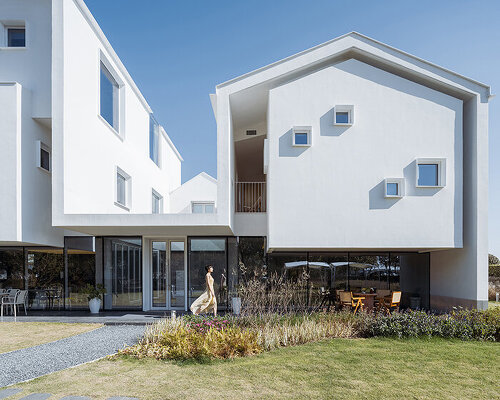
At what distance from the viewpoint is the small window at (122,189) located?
49.1ft

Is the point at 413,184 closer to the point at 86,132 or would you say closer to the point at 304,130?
the point at 304,130

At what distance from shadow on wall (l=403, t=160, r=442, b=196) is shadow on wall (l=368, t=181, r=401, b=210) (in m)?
0.52

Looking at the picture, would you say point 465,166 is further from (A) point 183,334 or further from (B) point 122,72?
(B) point 122,72

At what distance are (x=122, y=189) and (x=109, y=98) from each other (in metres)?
3.59

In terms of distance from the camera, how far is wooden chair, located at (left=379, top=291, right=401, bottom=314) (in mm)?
12492

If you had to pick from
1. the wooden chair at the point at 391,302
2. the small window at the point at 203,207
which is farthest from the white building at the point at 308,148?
the small window at the point at 203,207

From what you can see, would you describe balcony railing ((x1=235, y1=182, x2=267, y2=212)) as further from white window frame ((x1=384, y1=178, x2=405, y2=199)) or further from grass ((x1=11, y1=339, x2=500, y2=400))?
grass ((x1=11, y1=339, x2=500, y2=400))

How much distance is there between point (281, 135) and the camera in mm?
11898

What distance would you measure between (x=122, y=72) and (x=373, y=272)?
12958mm

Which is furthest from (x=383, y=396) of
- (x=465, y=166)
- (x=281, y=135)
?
(x=465, y=166)

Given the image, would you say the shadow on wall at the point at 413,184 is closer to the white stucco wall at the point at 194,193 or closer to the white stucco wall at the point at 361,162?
the white stucco wall at the point at 361,162

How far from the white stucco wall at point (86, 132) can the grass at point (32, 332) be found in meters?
3.31

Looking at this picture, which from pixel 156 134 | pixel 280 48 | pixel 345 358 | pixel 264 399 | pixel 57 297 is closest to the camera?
pixel 264 399

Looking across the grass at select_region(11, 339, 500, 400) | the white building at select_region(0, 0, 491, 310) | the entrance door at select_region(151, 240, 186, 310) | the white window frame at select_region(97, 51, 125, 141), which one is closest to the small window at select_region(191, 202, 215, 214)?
the entrance door at select_region(151, 240, 186, 310)
